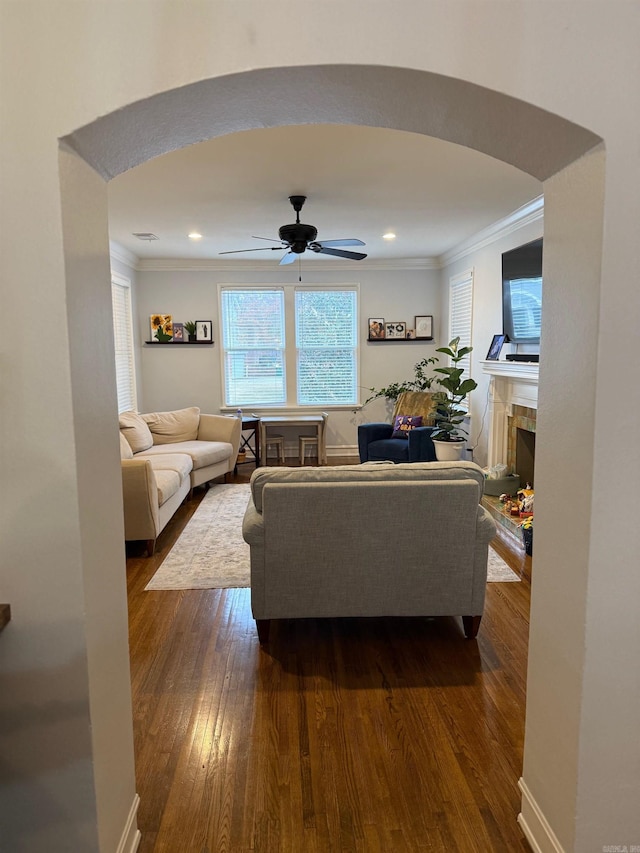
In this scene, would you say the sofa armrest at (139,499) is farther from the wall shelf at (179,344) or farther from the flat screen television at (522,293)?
the wall shelf at (179,344)

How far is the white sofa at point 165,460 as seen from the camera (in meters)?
4.02

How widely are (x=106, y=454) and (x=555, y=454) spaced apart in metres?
1.23

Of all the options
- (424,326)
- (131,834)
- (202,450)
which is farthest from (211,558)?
(424,326)

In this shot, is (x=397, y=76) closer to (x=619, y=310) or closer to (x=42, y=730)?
(x=619, y=310)

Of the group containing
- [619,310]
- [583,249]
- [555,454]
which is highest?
[583,249]

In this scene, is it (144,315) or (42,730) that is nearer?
(42,730)

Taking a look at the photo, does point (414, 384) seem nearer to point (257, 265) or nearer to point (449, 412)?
point (449, 412)

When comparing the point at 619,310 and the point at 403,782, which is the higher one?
the point at 619,310

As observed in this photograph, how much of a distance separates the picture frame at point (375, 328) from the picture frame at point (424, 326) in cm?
46

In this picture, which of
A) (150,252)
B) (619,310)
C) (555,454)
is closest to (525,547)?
(555,454)

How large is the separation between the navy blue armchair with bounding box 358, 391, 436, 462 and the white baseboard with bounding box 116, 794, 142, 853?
14.9 ft

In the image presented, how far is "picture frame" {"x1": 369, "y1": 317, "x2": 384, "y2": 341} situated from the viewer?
7.46 metres

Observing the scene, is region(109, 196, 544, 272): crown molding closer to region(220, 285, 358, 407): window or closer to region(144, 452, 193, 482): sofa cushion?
region(220, 285, 358, 407): window

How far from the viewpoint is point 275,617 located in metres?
2.76
